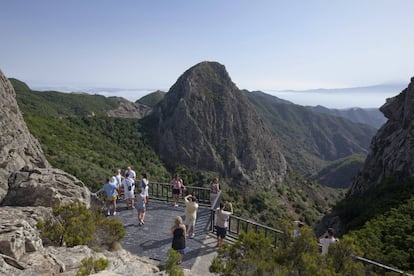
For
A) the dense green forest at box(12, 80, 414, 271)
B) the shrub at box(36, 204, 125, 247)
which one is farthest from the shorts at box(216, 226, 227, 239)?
the dense green forest at box(12, 80, 414, 271)

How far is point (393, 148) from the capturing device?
2269cm

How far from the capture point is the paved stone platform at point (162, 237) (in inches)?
396

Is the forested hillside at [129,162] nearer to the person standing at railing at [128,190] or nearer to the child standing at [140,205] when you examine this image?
the person standing at railing at [128,190]

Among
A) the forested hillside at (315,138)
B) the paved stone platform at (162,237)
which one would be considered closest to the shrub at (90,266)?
the paved stone platform at (162,237)

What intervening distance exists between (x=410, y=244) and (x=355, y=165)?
10095 centimetres

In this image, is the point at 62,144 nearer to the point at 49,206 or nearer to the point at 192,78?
the point at 49,206

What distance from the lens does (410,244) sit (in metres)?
10.9

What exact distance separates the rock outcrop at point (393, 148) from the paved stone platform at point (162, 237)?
13045 mm

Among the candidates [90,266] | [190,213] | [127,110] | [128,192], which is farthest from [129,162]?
[127,110]

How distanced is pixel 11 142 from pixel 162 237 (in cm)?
900

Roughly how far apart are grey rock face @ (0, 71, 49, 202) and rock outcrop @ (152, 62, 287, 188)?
3617 centimetres

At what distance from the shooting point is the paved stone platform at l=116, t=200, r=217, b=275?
10.1 meters

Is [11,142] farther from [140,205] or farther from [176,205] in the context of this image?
[176,205]

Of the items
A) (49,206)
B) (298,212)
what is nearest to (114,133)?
(298,212)
